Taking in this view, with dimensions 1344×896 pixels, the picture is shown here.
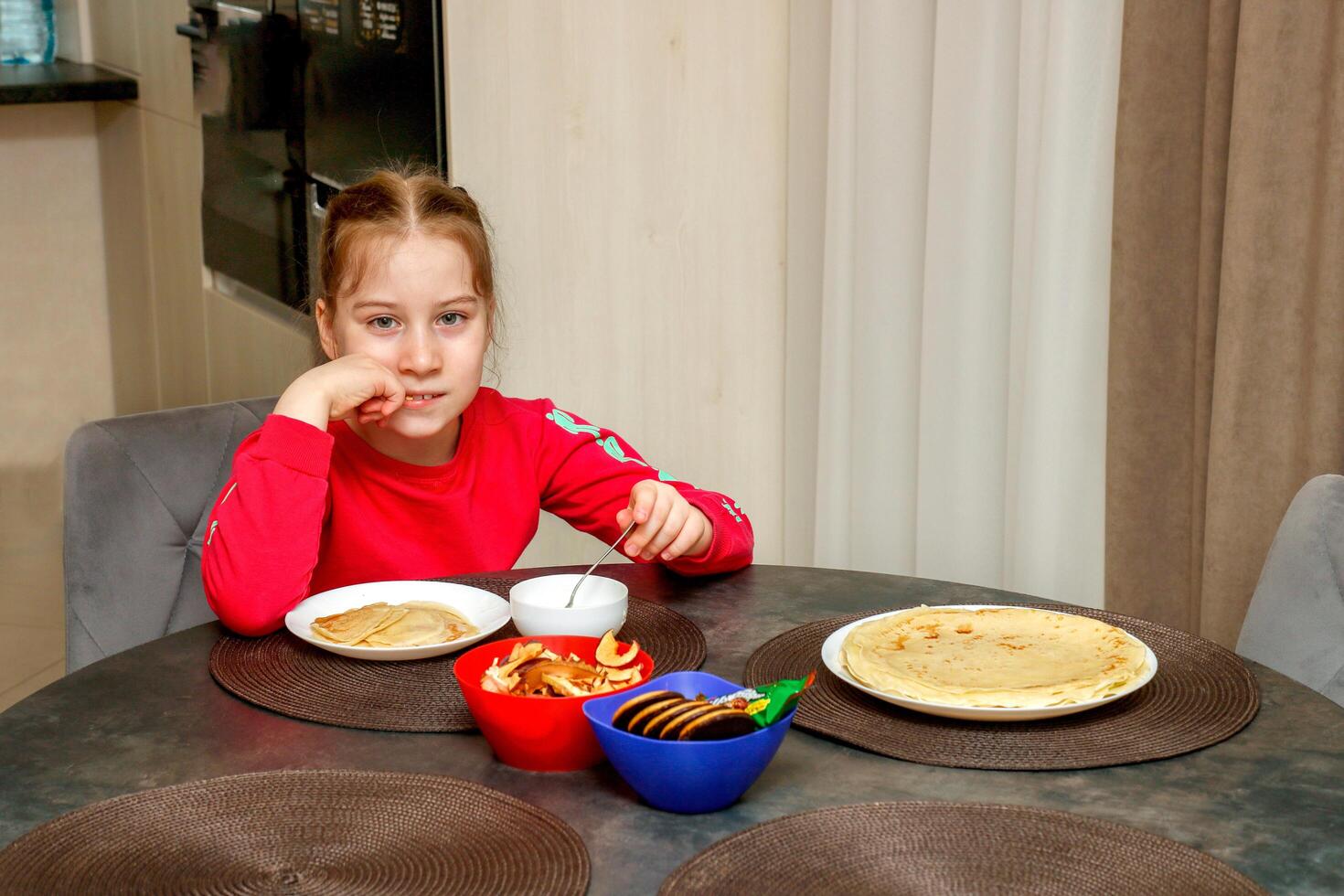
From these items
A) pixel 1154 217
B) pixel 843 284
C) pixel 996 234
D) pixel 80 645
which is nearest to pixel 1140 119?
pixel 1154 217

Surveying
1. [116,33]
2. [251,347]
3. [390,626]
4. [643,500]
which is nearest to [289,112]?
[116,33]

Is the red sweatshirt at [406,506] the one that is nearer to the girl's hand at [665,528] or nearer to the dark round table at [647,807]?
the girl's hand at [665,528]

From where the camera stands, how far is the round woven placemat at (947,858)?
2.62 ft

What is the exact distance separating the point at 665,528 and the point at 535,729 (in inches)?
19.6

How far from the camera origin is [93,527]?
5.28 ft

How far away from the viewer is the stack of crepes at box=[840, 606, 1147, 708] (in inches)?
40.9

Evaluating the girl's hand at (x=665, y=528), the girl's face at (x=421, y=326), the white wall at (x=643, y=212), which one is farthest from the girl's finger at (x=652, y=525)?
the white wall at (x=643, y=212)

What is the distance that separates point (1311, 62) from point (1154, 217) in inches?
11.7

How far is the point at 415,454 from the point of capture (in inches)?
67.6

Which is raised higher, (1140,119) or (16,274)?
(1140,119)

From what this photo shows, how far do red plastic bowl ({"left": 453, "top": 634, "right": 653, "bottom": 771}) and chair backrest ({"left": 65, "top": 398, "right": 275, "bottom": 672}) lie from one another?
792mm

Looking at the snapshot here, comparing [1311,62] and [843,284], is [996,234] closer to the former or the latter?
[843,284]

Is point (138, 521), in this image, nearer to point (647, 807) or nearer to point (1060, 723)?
point (647, 807)

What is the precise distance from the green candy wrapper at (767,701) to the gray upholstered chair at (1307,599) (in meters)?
0.69
